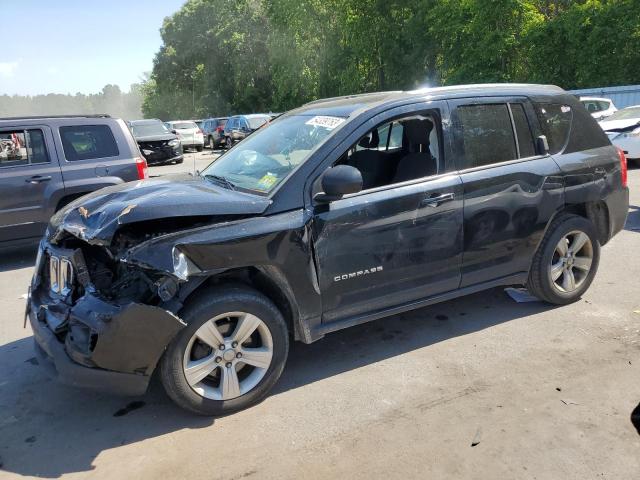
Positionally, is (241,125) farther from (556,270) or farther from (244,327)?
(244,327)

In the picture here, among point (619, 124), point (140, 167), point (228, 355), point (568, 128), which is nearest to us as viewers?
point (228, 355)

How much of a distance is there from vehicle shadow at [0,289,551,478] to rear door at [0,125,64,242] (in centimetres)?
271

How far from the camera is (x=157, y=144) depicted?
19047 millimetres

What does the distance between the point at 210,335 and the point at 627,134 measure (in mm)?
12452

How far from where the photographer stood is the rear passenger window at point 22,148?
666 centimetres

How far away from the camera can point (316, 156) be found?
3539 mm

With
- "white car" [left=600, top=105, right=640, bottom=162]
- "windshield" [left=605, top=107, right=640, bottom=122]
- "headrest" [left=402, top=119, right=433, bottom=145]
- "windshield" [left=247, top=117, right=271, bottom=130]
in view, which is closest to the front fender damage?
"headrest" [left=402, top=119, right=433, bottom=145]

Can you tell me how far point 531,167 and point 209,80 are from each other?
158 ft

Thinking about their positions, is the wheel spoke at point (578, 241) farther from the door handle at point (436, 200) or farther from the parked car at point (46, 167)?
the parked car at point (46, 167)

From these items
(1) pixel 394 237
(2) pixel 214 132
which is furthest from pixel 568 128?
(2) pixel 214 132

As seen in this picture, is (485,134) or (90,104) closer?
(485,134)

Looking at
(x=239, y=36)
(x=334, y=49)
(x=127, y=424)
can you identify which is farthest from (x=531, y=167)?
(x=239, y=36)

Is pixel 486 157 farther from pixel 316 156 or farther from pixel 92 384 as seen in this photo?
pixel 92 384

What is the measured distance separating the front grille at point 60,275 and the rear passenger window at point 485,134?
279 cm
